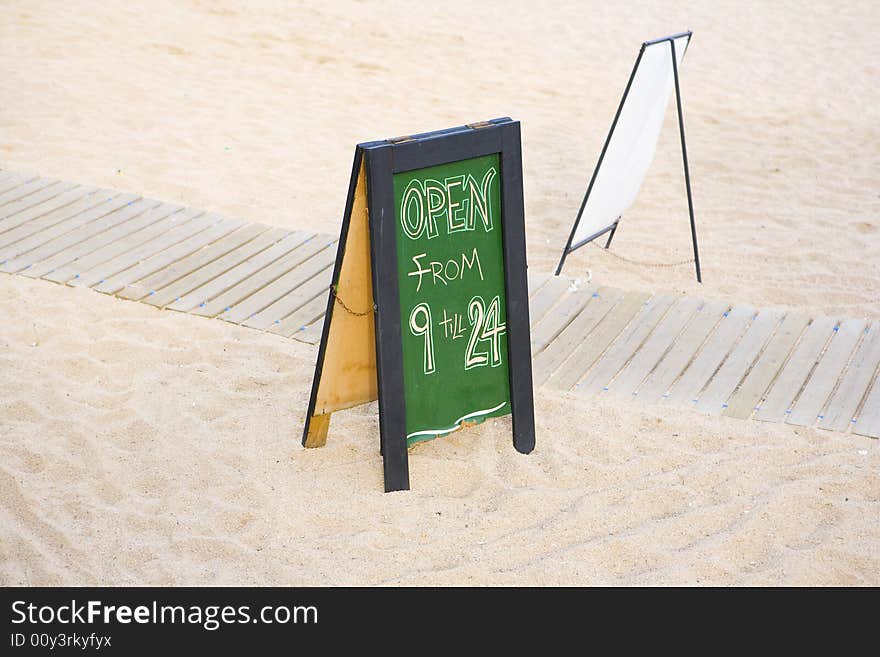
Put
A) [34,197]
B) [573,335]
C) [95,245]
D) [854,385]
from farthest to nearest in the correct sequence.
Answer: [34,197] → [95,245] → [573,335] → [854,385]

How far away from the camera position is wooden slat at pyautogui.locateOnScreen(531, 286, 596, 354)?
4328 mm

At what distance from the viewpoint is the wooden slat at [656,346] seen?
400 cm

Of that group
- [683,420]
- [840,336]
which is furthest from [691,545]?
[840,336]

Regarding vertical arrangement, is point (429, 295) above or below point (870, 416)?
above

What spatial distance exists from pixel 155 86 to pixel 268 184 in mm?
2115

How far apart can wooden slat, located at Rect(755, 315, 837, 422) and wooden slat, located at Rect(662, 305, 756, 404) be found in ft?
0.81

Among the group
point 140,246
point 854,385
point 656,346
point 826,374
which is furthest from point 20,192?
point 854,385

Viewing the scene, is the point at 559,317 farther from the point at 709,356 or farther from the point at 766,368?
the point at 766,368

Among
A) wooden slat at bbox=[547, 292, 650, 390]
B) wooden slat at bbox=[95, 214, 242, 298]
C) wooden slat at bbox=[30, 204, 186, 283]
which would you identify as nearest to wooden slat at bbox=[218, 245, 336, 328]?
wooden slat at bbox=[95, 214, 242, 298]

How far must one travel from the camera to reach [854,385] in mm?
3988

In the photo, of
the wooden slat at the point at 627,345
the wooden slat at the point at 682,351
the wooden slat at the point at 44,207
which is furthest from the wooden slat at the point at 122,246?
the wooden slat at the point at 682,351

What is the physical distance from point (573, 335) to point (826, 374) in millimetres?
1044

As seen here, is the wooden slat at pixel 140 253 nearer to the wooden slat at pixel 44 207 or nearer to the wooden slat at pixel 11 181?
the wooden slat at pixel 44 207

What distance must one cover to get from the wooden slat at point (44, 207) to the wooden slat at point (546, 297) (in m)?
2.65
